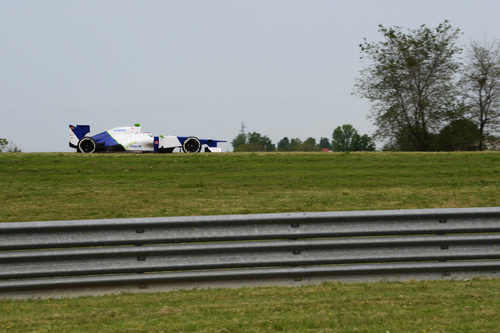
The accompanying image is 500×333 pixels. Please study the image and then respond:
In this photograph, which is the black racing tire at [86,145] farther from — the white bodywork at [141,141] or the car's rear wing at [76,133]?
the white bodywork at [141,141]

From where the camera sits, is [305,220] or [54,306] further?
[305,220]

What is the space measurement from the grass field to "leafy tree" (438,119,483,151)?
40.8 ft

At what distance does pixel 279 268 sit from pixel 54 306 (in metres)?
2.26

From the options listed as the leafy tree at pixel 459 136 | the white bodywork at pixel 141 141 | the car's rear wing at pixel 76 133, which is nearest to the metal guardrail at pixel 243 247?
the white bodywork at pixel 141 141

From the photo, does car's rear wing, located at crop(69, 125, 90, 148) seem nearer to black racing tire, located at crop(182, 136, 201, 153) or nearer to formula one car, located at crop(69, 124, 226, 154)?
formula one car, located at crop(69, 124, 226, 154)

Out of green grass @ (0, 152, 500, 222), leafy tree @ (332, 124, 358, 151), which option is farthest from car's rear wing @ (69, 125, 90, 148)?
leafy tree @ (332, 124, 358, 151)

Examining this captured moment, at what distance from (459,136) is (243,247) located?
22.5 metres

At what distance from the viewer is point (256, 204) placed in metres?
9.01

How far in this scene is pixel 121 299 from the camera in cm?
544

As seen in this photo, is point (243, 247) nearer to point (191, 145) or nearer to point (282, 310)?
point (282, 310)

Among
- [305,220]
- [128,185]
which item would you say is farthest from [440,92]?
[305,220]

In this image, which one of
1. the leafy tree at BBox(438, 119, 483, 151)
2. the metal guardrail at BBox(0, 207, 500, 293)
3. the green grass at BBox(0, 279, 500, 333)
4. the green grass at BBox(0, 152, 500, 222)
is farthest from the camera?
the leafy tree at BBox(438, 119, 483, 151)

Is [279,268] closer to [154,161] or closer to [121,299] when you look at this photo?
[121,299]

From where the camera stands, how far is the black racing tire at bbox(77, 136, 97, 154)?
1847 centimetres
